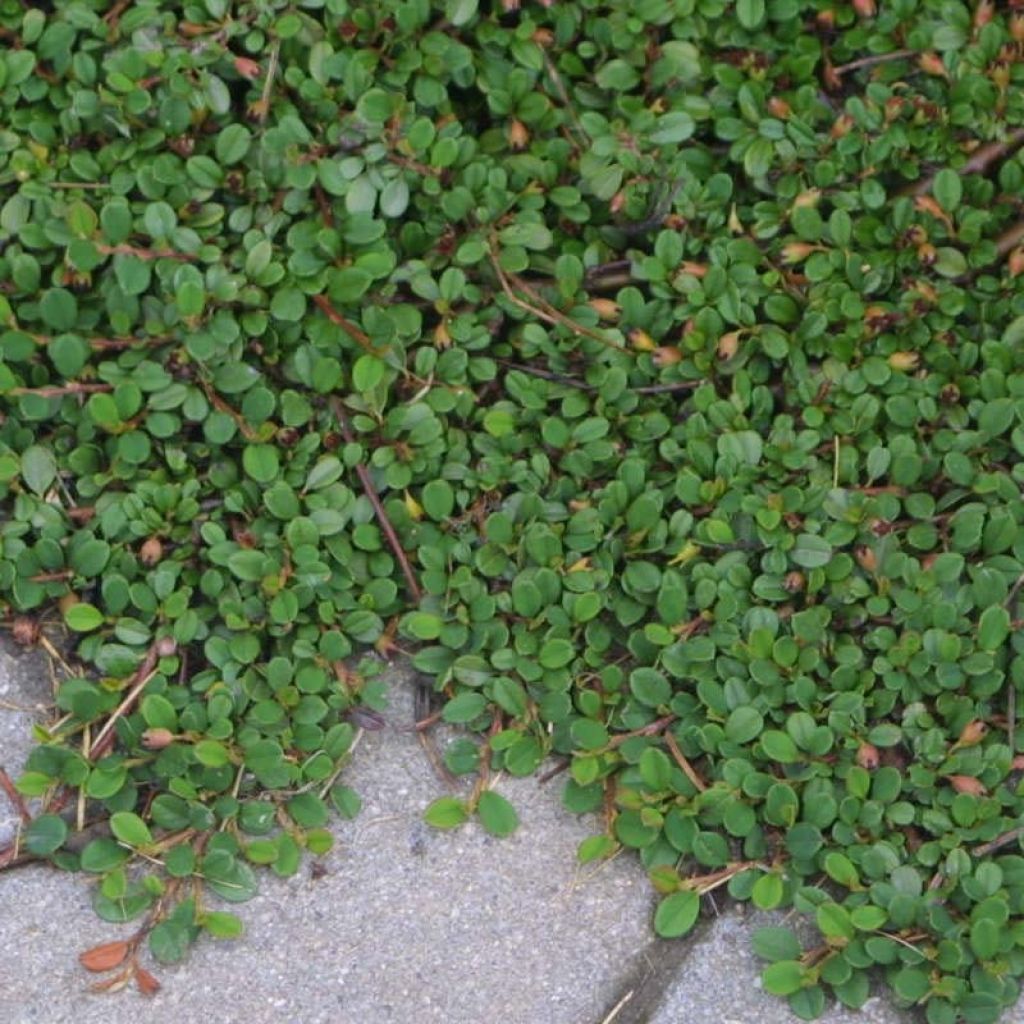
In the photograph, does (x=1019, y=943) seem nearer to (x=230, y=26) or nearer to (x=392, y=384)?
(x=392, y=384)

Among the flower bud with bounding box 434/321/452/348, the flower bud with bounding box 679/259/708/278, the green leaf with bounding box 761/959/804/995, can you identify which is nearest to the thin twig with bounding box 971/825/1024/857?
the green leaf with bounding box 761/959/804/995

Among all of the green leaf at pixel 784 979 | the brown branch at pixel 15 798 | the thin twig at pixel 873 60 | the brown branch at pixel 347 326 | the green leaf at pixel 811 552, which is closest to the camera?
the green leaf at pixel 784 979

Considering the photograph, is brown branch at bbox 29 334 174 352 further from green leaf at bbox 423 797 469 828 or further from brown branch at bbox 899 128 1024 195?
brown branch at bbox 899 128 1024 195

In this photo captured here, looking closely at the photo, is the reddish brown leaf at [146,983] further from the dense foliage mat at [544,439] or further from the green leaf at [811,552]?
the green leaf at [811,552]

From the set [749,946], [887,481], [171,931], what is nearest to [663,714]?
[749,946]

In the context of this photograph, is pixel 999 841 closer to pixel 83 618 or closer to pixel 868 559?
pixel 868 559

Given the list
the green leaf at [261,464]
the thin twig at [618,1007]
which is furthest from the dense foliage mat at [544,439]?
the thin twig at [618,1007]
